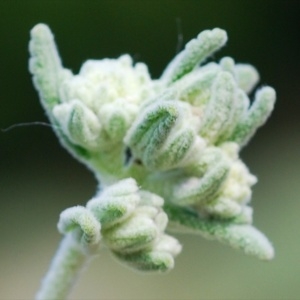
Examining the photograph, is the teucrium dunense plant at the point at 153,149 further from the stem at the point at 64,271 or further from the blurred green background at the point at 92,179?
the blurred green background at the point at 92,179

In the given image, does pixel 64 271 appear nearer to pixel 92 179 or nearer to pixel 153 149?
pixel 153 149

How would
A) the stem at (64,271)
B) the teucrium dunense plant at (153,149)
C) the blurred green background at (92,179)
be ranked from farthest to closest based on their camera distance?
1. the blurred green background at (92,179)
2. the stem at (64,271)
3. the teucrium dunense plant at (153,149)

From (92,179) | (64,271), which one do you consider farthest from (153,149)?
(92,179)

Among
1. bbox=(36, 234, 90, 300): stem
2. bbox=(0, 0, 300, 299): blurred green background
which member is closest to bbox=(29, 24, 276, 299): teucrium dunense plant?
bbox=(36, 234, 90, 300): stem

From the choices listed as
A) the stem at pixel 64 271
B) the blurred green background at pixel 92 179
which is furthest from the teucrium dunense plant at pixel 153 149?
the blurred green background at pixel 92 179

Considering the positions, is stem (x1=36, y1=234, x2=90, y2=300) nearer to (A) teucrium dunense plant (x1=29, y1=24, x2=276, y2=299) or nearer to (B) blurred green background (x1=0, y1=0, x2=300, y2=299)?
(A) teucrium dunense plant (x1=29, y1=24, x2=276, y2=299)
